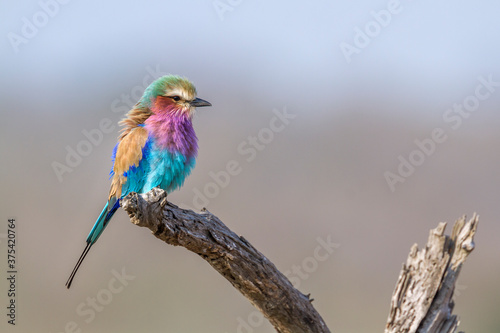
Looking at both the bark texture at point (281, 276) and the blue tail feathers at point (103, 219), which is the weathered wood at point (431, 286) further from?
the blue tail feathers at point (103, 219)

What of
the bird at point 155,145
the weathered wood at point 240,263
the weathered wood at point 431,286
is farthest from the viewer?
Result: the bird at point 155,145

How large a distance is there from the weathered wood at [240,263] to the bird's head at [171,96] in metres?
1.40

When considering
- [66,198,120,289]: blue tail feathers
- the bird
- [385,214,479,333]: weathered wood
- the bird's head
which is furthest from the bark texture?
the bird's head

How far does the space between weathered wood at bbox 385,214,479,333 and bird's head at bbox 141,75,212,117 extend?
2420 mm

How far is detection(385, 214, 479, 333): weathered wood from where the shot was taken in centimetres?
344

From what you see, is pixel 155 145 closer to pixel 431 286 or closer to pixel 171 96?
pixel 171 96

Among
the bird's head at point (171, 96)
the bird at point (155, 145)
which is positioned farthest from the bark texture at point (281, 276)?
the bird's head at point (171, 96)

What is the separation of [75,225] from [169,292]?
3491 mm

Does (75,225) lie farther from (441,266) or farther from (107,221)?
(441,266)

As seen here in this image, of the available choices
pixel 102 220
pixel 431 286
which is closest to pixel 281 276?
pixel 431 286

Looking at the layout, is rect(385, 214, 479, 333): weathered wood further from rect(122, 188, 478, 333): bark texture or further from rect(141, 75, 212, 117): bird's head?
rect(141, 75, 212, 117): bird's head

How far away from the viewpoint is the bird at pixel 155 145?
16.0 ft

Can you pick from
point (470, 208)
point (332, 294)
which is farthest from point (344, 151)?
point (332, 294)

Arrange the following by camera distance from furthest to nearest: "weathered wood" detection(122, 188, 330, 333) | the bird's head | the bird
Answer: the bird's head, the bird, "weathered wood" detection(122, 188, 330, 333)
